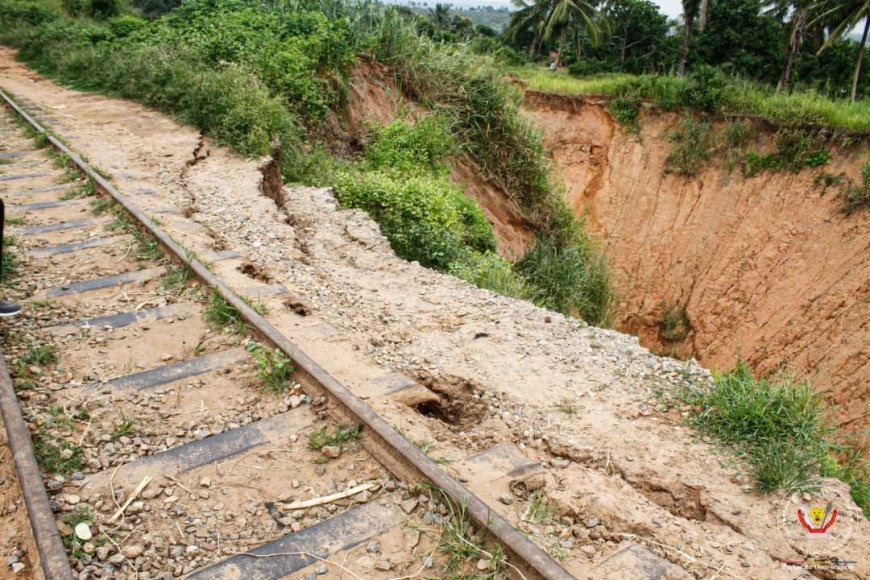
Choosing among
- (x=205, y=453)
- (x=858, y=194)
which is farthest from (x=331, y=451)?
(x=858, y=194)

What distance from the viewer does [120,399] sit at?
12.4ft

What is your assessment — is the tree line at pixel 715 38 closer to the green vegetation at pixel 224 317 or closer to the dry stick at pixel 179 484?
the green vegetation at pixel 224 317

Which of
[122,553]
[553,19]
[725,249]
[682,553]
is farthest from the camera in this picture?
[553,19]

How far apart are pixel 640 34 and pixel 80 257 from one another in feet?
114

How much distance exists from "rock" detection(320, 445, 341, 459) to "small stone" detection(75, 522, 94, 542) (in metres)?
1.14

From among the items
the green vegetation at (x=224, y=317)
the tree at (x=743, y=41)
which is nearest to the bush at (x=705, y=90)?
the tree at (x=743, y=41)

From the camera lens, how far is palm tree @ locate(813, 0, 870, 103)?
20.8 metres

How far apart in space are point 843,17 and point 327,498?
86.7 feet

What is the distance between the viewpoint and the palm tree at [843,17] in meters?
20.8

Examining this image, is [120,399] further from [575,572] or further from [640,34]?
[640,34]

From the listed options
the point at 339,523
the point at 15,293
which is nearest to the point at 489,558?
the point at 339,523

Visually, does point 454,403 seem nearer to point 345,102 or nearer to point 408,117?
point 345,102

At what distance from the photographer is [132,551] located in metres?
2.74

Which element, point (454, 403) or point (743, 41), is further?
point (743, 41)
